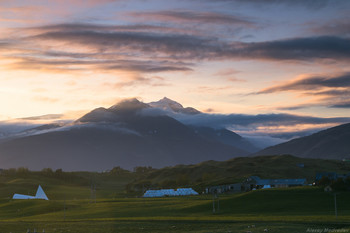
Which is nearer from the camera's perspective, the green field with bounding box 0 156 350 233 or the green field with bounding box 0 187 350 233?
the green field with bounding box 0 156 350 233

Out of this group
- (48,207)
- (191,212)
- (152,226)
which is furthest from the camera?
(48,207)

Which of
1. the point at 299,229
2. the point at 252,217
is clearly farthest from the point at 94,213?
the point at 299,229

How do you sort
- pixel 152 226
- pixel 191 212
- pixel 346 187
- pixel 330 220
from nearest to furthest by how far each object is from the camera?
pixel 330 220, pixel 152 226, pixel 191 212, pixel 346 187

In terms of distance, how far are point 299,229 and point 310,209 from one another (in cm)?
3865

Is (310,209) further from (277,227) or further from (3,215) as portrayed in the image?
(3,215)

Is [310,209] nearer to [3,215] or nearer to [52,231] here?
[52,231]

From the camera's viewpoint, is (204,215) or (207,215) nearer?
(207,215)

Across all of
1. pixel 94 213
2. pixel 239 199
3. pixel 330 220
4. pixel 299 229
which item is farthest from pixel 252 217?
pixel 94 213

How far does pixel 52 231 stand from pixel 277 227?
4179 cm

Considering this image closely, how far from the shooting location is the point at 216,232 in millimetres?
82688

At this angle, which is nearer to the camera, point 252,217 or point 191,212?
point 252,217

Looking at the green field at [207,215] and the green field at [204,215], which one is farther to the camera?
the green field at [204,215]

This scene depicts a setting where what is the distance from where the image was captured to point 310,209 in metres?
117

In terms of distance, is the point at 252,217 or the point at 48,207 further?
the point at 48,207
